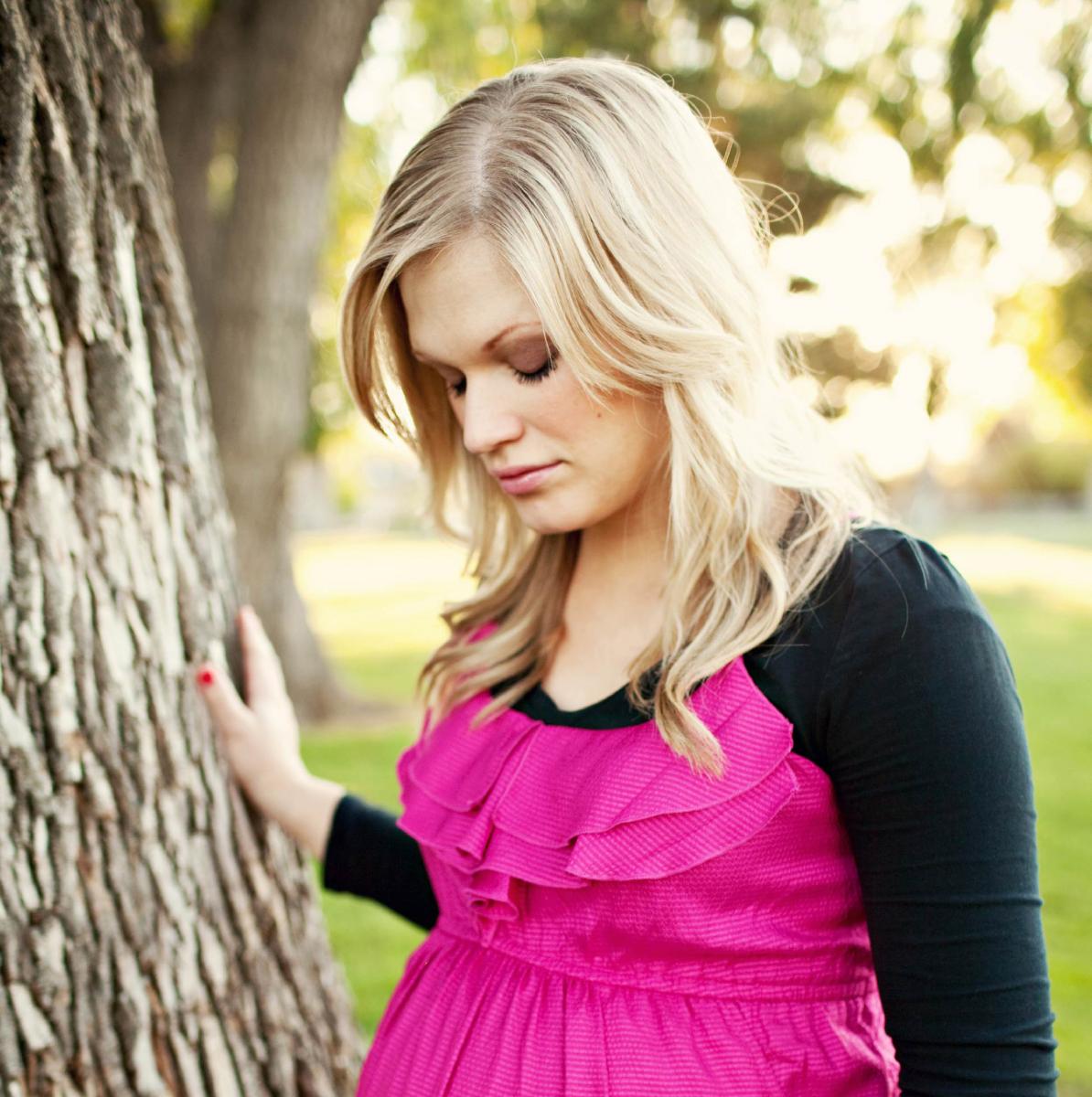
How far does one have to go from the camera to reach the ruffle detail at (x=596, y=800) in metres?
1.44

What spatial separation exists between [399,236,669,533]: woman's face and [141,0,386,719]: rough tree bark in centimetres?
448

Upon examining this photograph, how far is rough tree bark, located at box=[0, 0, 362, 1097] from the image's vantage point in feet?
5.37

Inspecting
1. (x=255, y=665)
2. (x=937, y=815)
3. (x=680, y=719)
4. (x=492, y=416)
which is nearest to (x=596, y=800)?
(x=680, y=719)

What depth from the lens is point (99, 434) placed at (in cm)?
173

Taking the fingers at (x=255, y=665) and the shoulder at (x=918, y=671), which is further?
the fingers at (x=255, y=665)

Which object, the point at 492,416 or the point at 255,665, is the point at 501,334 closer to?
the point at 492,416

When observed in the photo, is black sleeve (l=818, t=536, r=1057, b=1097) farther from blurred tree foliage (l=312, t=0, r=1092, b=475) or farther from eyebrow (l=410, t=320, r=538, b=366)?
blurred tree foliage (l=312, t=0, r=1092, b=475)

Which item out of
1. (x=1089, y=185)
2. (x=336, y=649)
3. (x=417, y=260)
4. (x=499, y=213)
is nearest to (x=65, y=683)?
(x=417, y=260)

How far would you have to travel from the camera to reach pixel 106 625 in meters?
1.75

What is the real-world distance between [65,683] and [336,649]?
10.8 metres

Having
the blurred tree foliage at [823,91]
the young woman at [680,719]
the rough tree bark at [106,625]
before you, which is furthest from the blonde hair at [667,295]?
the blurred tree foliage at [823,91]

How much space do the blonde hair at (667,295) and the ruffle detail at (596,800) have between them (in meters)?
0.04

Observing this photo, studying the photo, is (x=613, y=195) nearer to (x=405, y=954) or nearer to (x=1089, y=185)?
(x=405, y=954)

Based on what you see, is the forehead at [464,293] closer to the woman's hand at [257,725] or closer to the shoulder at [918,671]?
the shoulder at [918,671]
